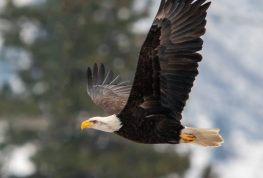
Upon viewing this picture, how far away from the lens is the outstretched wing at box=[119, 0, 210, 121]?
9.44m

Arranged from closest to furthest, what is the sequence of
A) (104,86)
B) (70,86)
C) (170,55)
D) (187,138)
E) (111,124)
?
(170,55)
(111,124)
(187,138)
(104,86)
(70,86)

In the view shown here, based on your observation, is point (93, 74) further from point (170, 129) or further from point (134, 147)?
point (134, 147)

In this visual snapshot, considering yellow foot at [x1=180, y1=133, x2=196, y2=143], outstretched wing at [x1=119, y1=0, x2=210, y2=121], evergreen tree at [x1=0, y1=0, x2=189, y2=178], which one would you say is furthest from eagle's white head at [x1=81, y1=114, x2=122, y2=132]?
evergreen tree at [x1=0, y1=0, x2=189, y2=178]

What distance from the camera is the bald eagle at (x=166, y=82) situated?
9453 mm

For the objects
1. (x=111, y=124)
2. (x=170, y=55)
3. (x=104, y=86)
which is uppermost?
(x=170, y=55)

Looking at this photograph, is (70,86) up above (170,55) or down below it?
below

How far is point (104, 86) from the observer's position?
11.4 m

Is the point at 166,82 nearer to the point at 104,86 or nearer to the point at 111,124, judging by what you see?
the point at 111,124

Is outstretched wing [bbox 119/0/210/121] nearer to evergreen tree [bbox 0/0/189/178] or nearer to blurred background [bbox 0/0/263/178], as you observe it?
blurred background [bbox 0/0/263/178]

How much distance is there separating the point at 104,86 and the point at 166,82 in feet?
6.15

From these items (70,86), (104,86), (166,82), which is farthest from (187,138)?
(70,86)

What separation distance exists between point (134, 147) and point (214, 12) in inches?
1648

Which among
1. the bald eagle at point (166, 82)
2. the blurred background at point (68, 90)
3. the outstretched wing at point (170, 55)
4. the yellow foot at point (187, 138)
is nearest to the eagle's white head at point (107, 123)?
the bald eagle at point (166, 82)

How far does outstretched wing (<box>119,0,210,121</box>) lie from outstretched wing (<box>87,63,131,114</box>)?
4.48 ft
